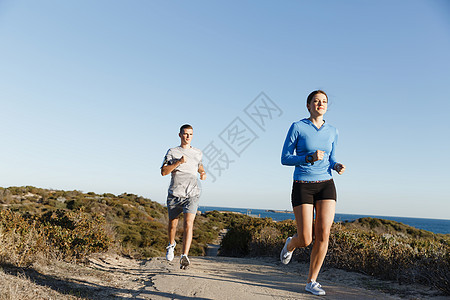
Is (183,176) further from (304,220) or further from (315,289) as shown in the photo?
(315,289)

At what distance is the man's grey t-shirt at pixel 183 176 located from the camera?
545cm

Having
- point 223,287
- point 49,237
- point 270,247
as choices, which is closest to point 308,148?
point 223,287

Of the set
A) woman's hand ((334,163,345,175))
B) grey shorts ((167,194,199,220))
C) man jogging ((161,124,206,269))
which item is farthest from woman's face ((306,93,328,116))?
grey shorts ((167,194,199,220))

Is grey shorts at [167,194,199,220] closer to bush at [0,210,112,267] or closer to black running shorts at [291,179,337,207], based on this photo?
black running shorts at [291,179,337,207]

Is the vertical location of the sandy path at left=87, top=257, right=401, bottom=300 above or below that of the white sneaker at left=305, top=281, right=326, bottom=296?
below

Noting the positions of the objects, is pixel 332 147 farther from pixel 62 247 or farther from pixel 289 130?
pixel 62 247

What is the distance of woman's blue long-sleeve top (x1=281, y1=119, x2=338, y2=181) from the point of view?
4090mm

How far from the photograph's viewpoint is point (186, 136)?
5680mm

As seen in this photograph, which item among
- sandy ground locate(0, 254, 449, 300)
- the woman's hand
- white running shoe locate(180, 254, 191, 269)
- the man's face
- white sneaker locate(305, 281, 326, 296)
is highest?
the man's face

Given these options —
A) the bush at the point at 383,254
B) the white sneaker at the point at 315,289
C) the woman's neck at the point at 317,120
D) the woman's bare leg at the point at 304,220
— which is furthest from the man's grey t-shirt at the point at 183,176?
the bush at the point at 383,254

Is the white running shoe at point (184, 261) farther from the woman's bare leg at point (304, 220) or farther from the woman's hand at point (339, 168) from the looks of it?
the woman's hand at point (339, 168)

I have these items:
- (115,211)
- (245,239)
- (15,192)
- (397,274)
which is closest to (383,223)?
(245,239)

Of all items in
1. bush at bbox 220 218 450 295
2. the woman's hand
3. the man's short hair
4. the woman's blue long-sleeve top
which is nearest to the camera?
the woman's hand

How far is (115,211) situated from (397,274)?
72.1 ft
